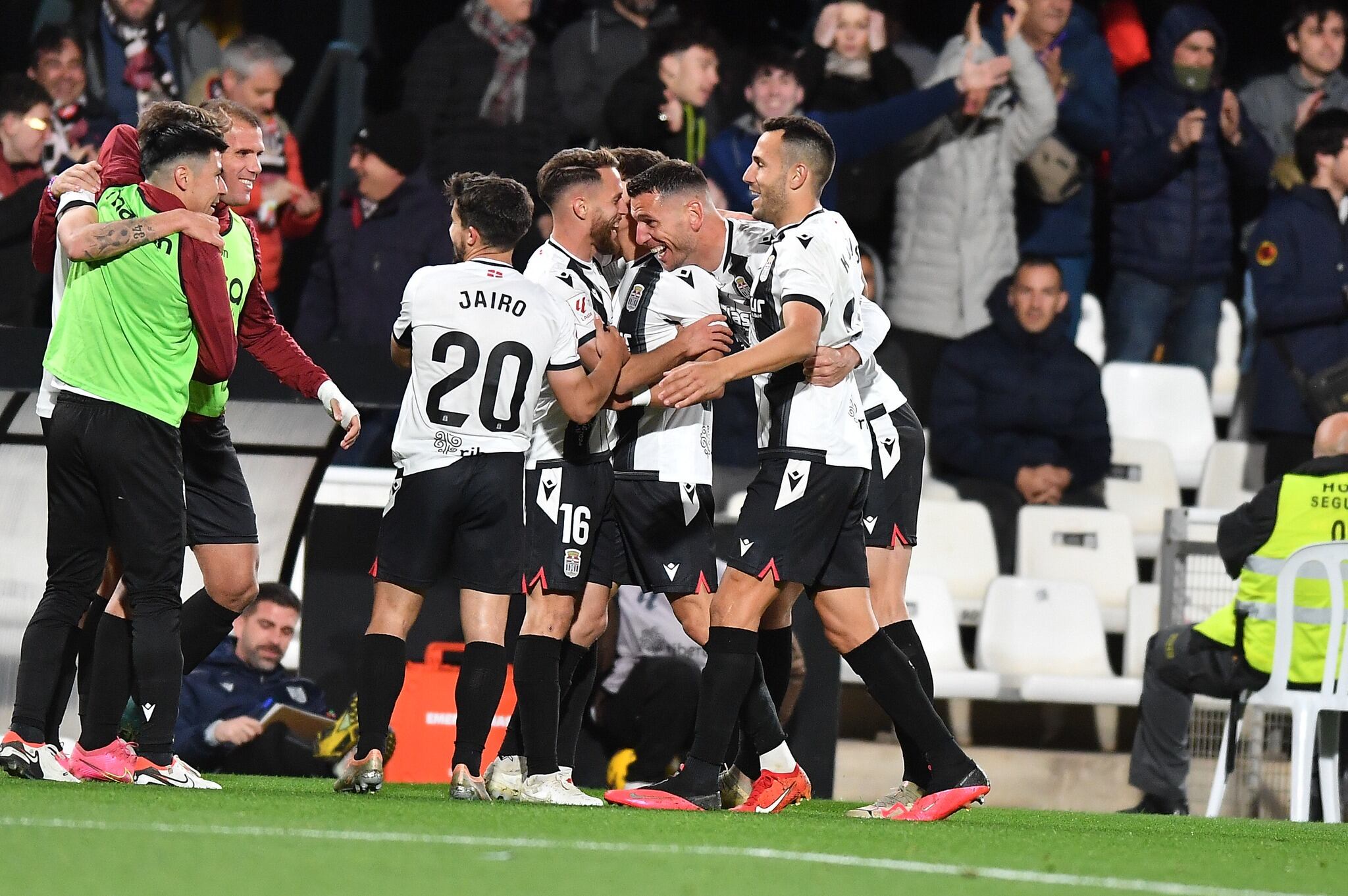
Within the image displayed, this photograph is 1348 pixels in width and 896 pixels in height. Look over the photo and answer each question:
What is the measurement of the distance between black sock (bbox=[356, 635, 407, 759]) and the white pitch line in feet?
4.86

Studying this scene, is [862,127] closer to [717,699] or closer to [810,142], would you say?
[810,142]

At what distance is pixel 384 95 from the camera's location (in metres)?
11.6

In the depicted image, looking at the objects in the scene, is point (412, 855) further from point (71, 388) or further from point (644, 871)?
A: point (71, 388)

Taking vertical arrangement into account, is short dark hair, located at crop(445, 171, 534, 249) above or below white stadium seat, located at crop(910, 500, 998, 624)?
above

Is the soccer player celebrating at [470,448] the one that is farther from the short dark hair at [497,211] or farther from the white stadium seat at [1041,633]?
the white stadium seat at [1041,633]

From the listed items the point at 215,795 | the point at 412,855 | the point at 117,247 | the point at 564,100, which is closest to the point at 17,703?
the point at 215,795

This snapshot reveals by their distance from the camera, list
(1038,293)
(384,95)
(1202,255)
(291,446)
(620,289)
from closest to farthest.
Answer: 1. (620,289)
2. (291,446)
3. (1038,293)
4. (1202,255)
5. (384,95)

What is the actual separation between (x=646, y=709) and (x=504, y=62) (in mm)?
4121

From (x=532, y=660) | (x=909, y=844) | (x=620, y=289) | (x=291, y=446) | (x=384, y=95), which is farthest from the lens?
(x=384, y=95)

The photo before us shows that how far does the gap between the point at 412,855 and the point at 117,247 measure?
7.46 ft

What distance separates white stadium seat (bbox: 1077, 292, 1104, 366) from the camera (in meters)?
11.5

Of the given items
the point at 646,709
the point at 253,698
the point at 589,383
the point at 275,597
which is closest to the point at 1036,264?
the point at 646,709

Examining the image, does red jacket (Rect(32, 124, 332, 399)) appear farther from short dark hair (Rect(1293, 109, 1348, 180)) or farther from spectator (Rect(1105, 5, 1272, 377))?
short dark hair (Rect(1293, 109, 1348, 180))

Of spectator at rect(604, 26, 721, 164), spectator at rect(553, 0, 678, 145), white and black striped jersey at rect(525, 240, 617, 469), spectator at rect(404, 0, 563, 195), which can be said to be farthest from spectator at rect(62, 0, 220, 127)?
white and black striped jersey at rect(525, 240, 617, 469)
